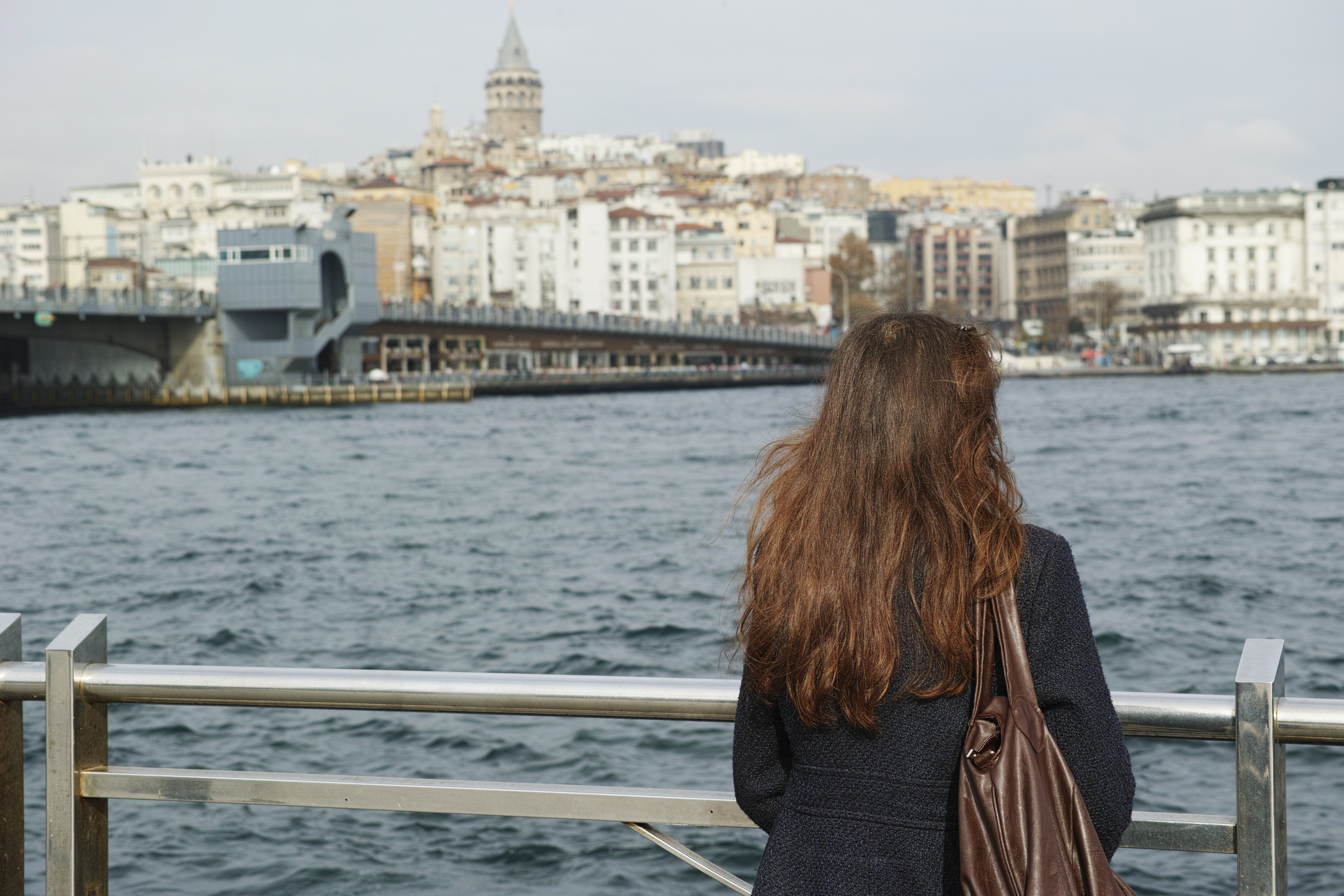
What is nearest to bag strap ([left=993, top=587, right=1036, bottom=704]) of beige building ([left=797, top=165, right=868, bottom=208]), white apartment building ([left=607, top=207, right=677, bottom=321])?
white apartment building ([left=607, top=207, right=677, bottom=321])

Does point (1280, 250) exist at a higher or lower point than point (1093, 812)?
higher

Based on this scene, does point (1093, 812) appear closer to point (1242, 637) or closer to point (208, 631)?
point (1242, 637)

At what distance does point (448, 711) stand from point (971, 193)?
631ft

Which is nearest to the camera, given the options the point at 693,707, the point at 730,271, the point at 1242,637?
the point at 693,707

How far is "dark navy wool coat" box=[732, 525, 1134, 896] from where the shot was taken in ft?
4.75

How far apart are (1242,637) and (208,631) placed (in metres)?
8.07

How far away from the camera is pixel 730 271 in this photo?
313 ft

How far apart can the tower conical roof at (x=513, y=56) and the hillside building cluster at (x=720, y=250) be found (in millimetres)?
49475

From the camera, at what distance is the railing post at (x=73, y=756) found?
1972mm

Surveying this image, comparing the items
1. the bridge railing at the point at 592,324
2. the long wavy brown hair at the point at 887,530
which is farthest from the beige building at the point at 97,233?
the long wavy brown hair at the point at 887,530

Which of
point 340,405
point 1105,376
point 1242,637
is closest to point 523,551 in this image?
point 1242,637

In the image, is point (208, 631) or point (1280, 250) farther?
point (1280, 250)

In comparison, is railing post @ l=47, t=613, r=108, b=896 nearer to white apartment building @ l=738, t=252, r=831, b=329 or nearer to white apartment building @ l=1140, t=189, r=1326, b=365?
white apartment building @ l=738, t=252, r=831, b=329

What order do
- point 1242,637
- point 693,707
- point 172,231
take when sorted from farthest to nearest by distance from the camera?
1. point 172,231
2. point 1242,637
3. point 693,707
